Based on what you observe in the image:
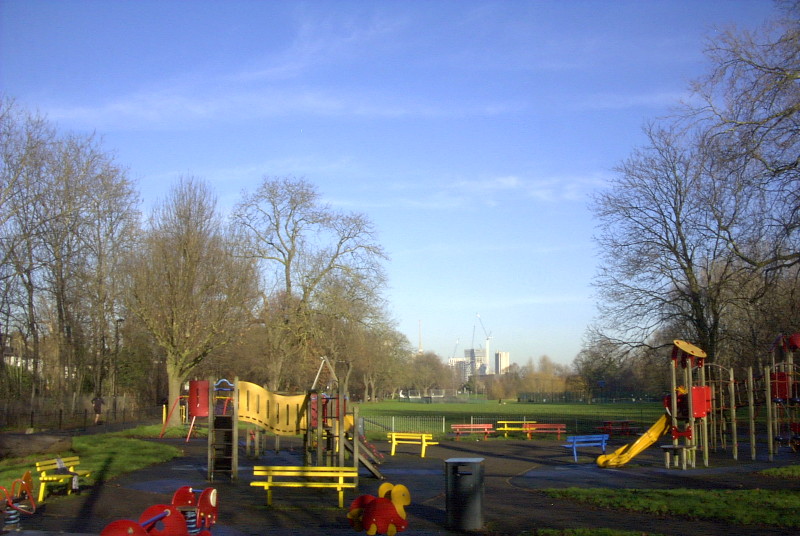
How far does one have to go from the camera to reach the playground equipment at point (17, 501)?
1122 cm

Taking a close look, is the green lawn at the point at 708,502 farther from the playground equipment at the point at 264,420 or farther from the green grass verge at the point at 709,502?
the playground equipment at the point at 264,420

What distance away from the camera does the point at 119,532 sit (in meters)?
8.77

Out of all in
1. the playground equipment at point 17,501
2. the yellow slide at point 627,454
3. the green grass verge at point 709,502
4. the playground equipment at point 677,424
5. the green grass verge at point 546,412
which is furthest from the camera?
the green grass verge at point 546,412

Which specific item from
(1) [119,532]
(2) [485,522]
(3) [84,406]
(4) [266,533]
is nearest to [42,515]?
(4) [266,533]

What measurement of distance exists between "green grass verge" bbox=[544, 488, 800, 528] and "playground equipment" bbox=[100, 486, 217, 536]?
25.0 feet

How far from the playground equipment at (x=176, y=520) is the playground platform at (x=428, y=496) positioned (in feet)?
2.57

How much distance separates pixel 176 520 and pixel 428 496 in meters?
7.66

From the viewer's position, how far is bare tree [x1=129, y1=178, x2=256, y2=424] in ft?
114

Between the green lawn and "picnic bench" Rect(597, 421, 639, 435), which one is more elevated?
the green lawn

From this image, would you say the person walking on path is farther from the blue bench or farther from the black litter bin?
the black litter bin

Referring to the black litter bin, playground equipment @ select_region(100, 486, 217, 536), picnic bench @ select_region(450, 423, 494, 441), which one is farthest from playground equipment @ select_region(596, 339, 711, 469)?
playground equipment @ select_region(100, 486, 217, 536)

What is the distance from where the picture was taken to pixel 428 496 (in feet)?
53.7

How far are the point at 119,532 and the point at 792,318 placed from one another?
78.9 feet

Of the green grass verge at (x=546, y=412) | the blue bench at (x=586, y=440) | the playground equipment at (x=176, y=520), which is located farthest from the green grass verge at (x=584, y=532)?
the green grass verge at (x=546, y=412)
